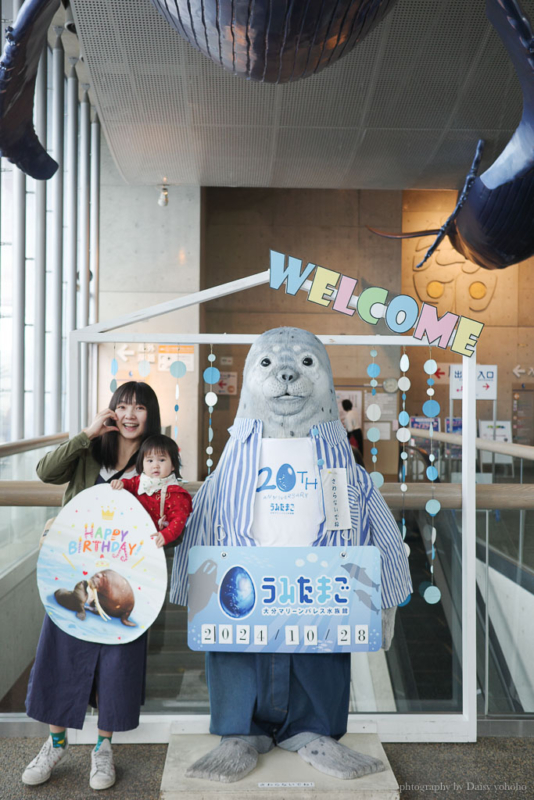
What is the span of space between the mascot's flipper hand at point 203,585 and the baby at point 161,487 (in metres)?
0.12

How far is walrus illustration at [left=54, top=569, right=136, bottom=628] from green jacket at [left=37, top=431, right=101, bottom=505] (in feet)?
0.92

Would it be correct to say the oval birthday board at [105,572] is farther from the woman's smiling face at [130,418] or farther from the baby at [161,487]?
the woman's smiling face at [130,418]

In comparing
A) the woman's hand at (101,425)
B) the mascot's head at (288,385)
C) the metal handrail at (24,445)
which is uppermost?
the mascot's head at (288,385)

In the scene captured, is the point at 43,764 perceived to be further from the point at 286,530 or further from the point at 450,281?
the point at 450,281

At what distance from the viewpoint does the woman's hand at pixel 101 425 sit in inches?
73.5

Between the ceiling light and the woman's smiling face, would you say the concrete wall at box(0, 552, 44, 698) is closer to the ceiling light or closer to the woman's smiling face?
the woman's smiling face

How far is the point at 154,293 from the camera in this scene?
6.40 meters

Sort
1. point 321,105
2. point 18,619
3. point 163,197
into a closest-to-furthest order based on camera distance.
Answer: point 18,619
point 321,105
point 163,197

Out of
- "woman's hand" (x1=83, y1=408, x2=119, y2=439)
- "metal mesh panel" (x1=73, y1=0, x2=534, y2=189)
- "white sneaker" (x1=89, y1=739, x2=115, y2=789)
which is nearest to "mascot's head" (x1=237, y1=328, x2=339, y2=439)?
"woman's hand" (x1=83, y1=408, x2=119, y2=439)

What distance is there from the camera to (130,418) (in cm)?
192

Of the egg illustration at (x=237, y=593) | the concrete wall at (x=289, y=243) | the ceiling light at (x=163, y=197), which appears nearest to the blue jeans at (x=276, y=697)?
the egg illustration at (x=237, y=593)

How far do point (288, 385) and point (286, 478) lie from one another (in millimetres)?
263

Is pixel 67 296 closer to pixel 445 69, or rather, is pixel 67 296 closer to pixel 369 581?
pixel 445 69

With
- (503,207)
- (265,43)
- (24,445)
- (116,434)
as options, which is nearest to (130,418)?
(116,434)
